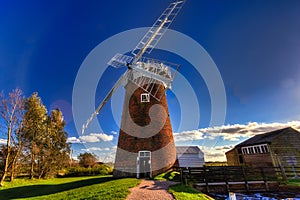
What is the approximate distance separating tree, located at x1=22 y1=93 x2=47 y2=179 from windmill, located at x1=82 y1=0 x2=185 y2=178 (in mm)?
9146

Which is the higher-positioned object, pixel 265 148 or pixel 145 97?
pixel 145 97

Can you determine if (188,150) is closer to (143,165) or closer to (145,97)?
(143,165)

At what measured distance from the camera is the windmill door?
539 inches

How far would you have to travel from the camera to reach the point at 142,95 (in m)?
16.2

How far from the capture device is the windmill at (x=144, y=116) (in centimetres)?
1393

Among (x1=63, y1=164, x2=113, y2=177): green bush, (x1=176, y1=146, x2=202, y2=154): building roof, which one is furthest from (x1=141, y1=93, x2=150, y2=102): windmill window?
(x1=63, y1=164, x2=113, y2=177): green bush

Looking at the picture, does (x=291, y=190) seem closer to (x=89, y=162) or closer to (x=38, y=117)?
(x=38, y=117)

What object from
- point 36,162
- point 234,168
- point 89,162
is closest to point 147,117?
point 234,168

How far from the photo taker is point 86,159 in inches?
1237

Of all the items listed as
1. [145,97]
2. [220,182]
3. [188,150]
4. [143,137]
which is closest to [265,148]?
[188,150]

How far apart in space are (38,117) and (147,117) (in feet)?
51.6

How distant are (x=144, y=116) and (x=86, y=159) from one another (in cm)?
2196

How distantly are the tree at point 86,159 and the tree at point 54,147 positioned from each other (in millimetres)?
6393

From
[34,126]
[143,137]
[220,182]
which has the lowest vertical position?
[220,182]
